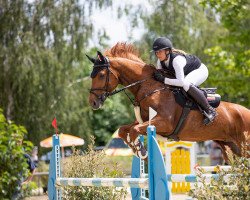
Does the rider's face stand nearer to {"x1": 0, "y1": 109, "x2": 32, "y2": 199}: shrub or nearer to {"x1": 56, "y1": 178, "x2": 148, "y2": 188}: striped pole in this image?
{"x1": 56, "y1": 178, "x2": 148, "y2": 188}: striped pole

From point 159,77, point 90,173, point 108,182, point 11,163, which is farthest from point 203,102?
point 11,163

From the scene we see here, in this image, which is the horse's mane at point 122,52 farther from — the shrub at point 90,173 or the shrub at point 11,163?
the shrub at point 11,163

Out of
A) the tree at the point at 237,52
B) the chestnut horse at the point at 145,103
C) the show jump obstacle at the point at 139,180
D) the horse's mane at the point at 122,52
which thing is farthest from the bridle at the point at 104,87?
the tree at the point at 237,52

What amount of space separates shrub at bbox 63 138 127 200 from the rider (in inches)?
43.0

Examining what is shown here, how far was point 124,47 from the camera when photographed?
746cm

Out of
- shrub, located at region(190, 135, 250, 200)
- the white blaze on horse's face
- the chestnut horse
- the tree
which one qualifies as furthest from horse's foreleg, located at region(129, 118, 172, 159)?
the tree

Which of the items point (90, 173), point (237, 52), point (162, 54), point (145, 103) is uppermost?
point (237, 52)

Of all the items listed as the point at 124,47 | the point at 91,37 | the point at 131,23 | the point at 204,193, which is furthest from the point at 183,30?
the point at 204,193

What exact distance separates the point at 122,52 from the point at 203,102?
1059 mm

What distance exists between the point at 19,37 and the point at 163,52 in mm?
14739

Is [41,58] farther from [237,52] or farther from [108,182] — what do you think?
[108,182]

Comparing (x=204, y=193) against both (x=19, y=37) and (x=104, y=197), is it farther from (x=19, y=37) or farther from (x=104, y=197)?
(x=19, y=37)

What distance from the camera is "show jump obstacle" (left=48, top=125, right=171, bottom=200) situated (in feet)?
17.4

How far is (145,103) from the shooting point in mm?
6898
